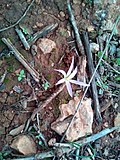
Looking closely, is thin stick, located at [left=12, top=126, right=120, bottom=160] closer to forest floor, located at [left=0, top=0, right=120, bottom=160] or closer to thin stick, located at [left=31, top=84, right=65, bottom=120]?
forest floor, located at [left=0, top=0, right=120, bottom=160]

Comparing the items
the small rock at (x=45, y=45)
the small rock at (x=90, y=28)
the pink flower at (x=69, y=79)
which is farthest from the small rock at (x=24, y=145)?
the small rock at (x=90, y=28)

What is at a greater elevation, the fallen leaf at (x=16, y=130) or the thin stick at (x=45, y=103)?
the thin stick at (x=45, y=103)

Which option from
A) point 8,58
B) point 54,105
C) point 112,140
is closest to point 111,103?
point 112,140

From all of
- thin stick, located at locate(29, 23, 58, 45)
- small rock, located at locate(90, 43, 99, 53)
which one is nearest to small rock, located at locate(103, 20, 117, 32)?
small rock, located at locate(90, 43, 99, 53)

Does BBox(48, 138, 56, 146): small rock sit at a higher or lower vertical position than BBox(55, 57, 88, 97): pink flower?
lower

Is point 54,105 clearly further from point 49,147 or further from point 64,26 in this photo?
point 64,26

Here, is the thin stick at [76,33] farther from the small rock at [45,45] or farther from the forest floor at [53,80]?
the small rock at [45,45]

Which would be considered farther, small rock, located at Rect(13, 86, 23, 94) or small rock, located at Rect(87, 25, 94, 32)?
small rock, located at Rect(87, 25, 94, 32)
